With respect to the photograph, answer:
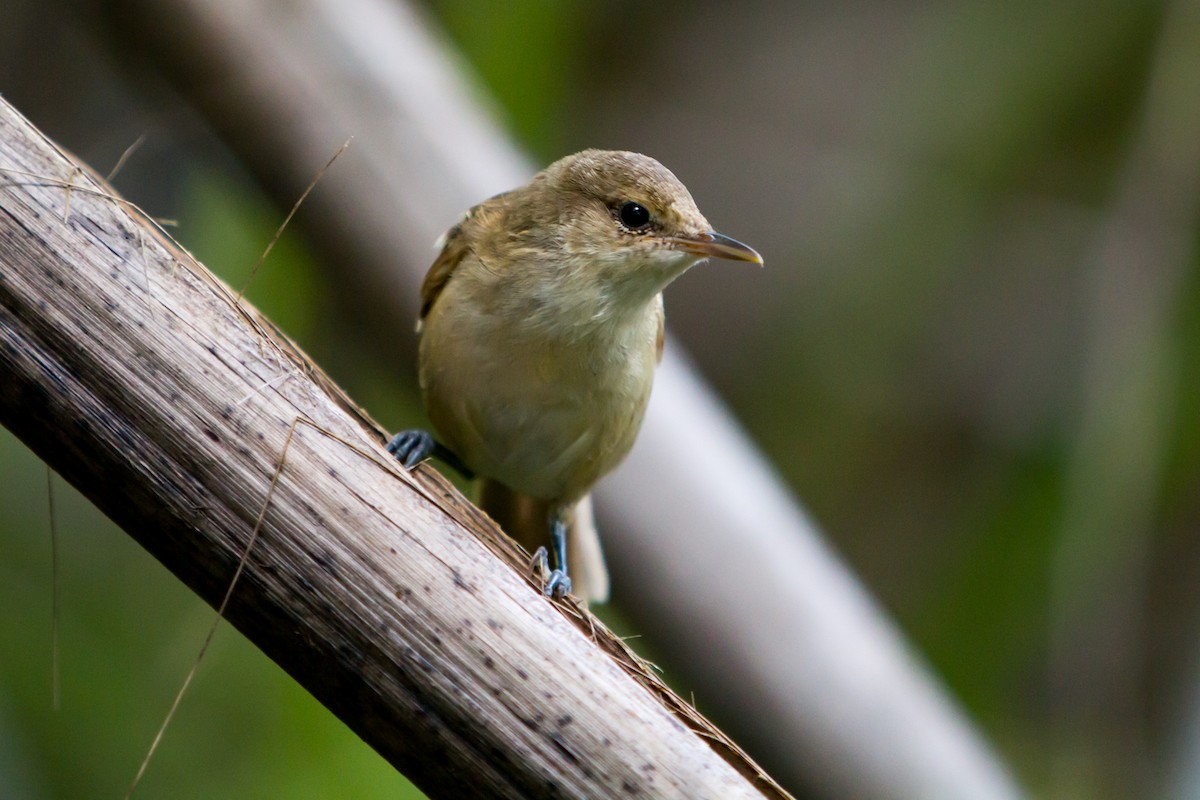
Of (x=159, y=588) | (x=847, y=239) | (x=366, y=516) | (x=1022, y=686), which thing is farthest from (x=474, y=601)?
(x=847, y=239)

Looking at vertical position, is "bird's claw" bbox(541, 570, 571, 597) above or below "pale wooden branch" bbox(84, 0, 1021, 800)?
below

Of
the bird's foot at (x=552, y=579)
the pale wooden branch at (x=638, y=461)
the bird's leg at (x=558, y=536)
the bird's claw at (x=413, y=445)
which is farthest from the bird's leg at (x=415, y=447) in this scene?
the pale wooden branch at (x=638, y=461)

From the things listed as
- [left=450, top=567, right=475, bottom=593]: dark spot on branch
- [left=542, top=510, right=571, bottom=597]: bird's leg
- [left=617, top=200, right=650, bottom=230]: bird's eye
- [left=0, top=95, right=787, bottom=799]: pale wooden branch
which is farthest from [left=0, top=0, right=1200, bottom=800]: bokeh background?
[left=450, top=567, right=475, bottom=593]: dark spot on branch

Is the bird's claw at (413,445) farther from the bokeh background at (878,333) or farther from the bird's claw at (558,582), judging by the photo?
the bokeh background at (878,333)

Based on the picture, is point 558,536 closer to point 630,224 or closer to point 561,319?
point 561,319

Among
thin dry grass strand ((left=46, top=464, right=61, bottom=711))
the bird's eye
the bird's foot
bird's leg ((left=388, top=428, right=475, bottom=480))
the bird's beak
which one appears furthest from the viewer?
bird's leg ((left=388, top=428, right=475, bottom=480))

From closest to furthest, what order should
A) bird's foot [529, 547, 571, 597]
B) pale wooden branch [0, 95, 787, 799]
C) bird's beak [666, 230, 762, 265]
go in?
pale wooden branch [0, 95, 787, 799]
bird's foot [529, 547, 571, 597]
bird's beak [666, 230, 762, 265]

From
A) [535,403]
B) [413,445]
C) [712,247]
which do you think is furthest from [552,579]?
[712,247]

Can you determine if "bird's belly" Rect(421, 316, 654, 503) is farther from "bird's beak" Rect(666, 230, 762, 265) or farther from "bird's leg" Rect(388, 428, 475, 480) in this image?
"bird's beak" Rect(666, 230, 762, 265)
